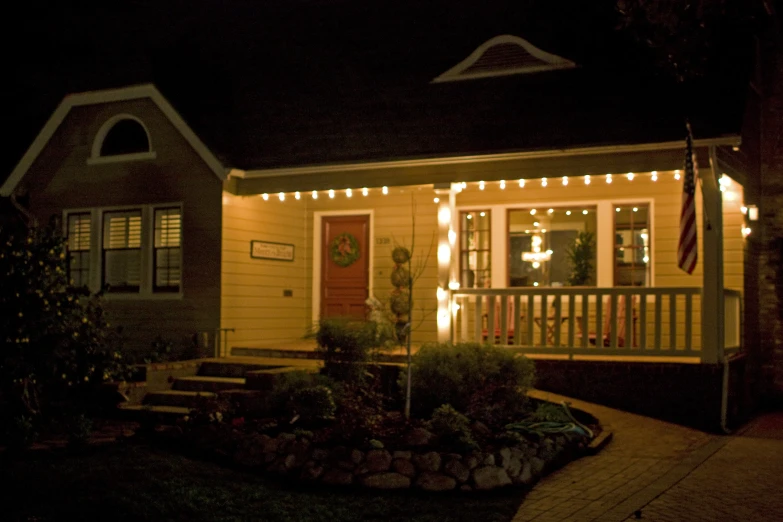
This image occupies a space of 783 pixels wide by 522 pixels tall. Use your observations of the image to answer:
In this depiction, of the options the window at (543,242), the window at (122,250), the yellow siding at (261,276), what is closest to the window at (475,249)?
the window at (543,242)

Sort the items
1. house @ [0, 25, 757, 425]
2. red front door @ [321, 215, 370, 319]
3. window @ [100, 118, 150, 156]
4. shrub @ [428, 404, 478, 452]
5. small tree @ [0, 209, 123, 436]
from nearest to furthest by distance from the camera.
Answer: shrub @ [428, 404, 478, 452] < small tree @ [0, 209, 123, 436] < house @ [0, 25, 757, 425] < window @ [100, 118, 150, 156] < red front door @ [321, 215, 370, 319]

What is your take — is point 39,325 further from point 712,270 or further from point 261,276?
point 712,270

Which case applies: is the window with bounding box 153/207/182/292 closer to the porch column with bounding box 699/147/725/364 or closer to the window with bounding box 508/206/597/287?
the window with bounding box 508/206/597/287

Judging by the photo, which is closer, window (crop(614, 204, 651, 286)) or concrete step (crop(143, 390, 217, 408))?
concrete step (crop(143, 390, 217, 408))

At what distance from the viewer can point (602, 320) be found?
1154cm

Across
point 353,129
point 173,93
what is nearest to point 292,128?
point 353,129

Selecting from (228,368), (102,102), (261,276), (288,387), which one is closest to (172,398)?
(228,368)

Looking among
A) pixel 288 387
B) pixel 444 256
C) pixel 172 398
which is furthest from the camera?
pixel 444 256

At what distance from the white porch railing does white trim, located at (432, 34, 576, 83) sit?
3457 millimetres

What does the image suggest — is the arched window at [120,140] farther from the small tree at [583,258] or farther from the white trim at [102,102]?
the small tree at [583,258]

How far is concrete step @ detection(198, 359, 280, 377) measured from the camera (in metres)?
12.1

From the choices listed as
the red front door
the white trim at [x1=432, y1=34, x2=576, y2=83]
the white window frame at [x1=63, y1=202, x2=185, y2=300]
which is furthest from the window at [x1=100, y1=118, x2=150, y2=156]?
the white trim at [x1=432, y1=34, x2=576, y2=83]

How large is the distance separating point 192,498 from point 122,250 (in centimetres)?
826

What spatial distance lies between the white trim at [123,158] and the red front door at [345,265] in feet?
10.3
